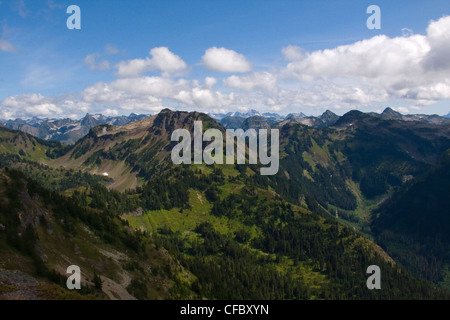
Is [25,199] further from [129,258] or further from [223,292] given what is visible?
[223,292]

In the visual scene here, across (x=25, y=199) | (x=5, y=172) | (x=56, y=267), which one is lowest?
(x=56, y=267)

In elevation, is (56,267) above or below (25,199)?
below

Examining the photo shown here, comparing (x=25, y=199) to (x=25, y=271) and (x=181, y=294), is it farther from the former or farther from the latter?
(x=181, y=294)

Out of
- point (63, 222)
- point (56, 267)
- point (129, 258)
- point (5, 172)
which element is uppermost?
point (5, 172)

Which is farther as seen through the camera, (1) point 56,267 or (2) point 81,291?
(1) point 56,267
